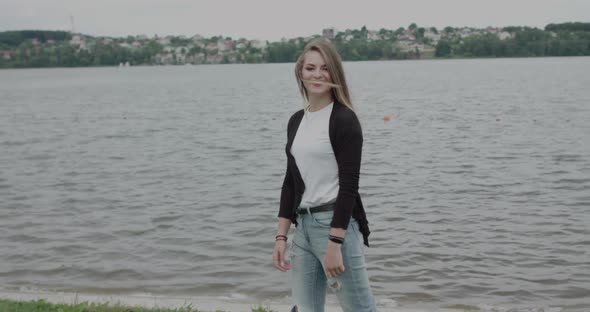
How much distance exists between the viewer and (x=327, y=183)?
3.71m

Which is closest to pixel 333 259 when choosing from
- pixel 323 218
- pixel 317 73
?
pixel 323 218

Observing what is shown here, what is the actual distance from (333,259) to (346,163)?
20.6 inches

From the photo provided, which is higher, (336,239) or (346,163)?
(346,163)

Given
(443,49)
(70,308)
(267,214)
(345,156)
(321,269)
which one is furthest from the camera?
(443,49)

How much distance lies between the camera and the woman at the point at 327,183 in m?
3.60

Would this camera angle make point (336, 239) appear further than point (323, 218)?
No

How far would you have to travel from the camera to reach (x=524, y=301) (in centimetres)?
778

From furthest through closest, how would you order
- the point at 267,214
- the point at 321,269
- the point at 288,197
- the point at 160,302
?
the point at 267,214 → the point at 160,302 → the point at 288,197 → the point at 321,269

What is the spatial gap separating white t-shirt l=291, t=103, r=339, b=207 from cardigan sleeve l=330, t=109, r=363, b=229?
78mm

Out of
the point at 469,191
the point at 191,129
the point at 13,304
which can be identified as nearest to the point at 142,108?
the point at 191,129

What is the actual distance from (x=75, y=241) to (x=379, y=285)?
5187 millimetres

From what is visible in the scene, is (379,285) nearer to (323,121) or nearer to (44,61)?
(323,121)

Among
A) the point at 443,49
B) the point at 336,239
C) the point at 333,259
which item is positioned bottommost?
the point at 443,49

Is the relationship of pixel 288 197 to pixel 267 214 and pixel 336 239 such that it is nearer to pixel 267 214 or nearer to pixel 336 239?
pixel 336 239
